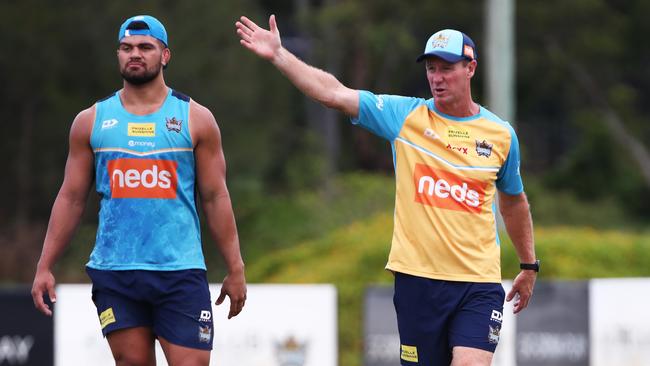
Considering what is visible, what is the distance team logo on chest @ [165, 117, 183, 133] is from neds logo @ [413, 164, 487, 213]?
1.27 m

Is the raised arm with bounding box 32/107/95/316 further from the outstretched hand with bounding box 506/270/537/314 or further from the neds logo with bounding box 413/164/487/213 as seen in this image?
the outstretched hand with bounding box 506/270/537/314

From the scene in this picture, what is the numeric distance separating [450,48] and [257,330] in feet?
16.5

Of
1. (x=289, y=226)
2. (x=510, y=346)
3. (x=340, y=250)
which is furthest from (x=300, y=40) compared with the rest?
(x=510, y=346)

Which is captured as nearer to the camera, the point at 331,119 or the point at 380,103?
the point at 380,103

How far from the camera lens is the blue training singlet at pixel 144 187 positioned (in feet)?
20.9

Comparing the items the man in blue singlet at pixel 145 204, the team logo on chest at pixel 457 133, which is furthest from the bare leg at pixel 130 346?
the team logo on chest at pixel 457 133

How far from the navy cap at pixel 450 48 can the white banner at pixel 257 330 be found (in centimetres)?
459

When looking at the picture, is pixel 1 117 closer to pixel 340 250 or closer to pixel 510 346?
pixel 340 250

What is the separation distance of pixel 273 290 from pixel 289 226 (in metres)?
13.6

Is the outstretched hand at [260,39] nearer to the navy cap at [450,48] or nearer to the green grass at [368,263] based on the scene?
the navy cap at [450,48]

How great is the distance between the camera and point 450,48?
21.9 feet

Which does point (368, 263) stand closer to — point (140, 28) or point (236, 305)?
point (236, 305)

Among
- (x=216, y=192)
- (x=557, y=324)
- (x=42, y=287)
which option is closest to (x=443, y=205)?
(x=216, y=192)

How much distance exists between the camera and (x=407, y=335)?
22.5 feet
